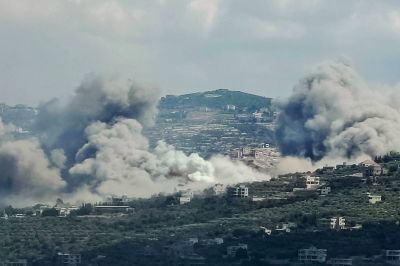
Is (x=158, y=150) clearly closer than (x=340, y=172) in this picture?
No

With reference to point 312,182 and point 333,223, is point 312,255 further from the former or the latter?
point 312,182

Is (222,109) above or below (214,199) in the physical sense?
above

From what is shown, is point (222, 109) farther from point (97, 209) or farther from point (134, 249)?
point (134, 249)

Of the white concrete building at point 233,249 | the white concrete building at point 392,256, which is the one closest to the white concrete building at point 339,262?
the white concrete building at point 392,256

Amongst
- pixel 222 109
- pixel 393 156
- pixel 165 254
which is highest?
pixel 222 109

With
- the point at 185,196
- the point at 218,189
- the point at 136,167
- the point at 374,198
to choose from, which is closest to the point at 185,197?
the point at 185,196

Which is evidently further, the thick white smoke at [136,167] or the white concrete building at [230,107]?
the white concrete building at [230,107]

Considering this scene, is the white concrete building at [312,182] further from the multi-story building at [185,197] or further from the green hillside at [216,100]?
the green hillside at [216,100]

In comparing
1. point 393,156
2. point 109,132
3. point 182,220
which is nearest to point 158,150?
point 109,132
